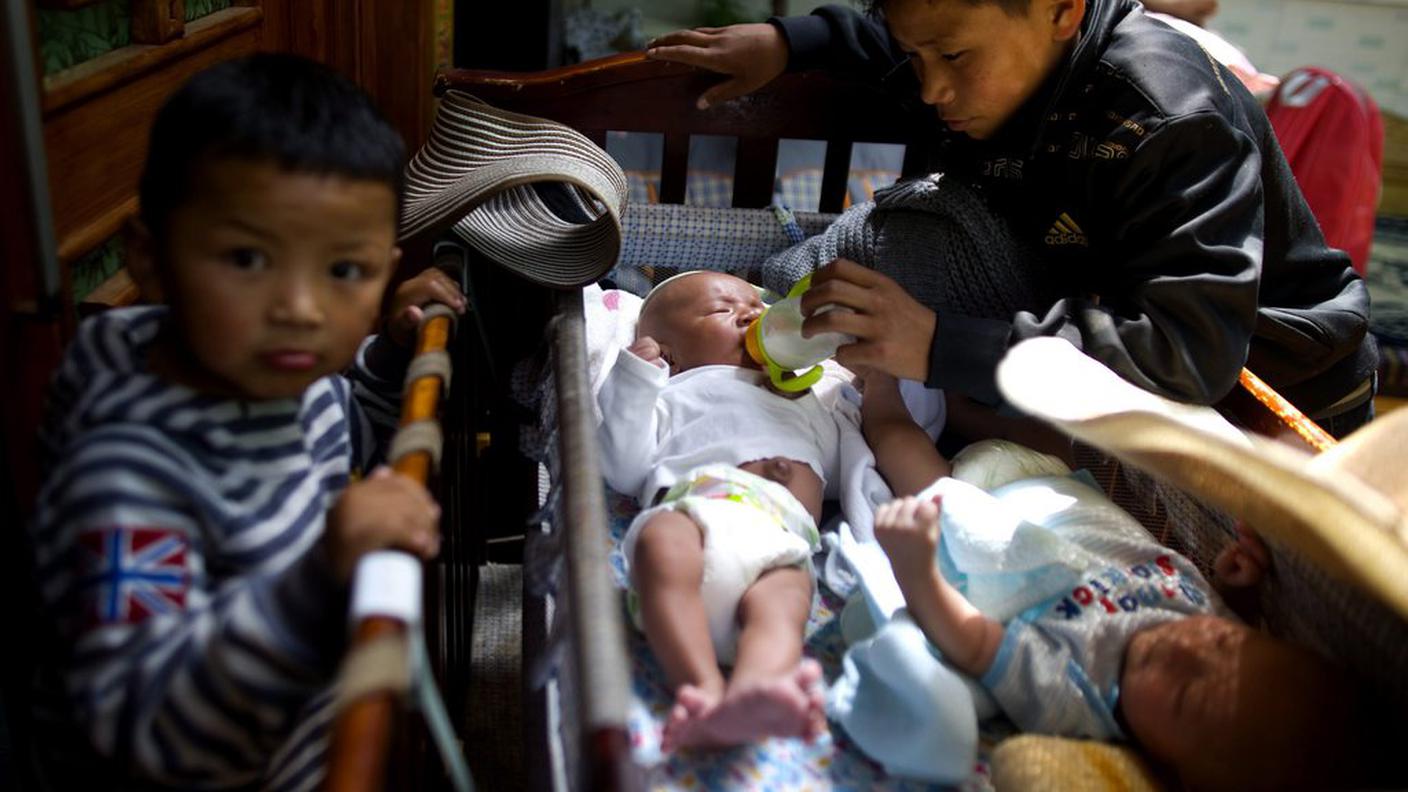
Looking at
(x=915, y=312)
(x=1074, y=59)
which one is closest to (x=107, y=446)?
(x=915, y=312)

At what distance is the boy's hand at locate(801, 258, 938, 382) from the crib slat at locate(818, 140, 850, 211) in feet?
1.63

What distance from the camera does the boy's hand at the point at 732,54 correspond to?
59.4 inches

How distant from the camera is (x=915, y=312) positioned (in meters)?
1.19

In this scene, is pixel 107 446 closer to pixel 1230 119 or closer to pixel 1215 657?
pixel 1215 657

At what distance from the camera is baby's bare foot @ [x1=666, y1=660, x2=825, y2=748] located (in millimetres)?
853

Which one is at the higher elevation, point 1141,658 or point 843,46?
point 843,46

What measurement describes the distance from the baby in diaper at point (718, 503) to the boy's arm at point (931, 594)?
11cm

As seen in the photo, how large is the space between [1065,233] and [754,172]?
52cm

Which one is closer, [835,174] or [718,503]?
[718,503]

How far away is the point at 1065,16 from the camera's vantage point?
4.10 ft

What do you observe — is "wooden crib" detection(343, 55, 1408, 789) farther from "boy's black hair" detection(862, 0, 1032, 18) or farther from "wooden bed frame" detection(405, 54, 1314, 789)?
"boy's black hair" detection(862, 0, 1032, 18)

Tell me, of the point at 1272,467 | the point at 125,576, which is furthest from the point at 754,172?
the point at 125,576

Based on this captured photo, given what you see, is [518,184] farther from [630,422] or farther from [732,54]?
[732,54]

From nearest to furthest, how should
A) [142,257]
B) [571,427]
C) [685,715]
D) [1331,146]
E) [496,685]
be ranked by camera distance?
[142,257], [685,715], [571,427], [496,685], [1331,146]
